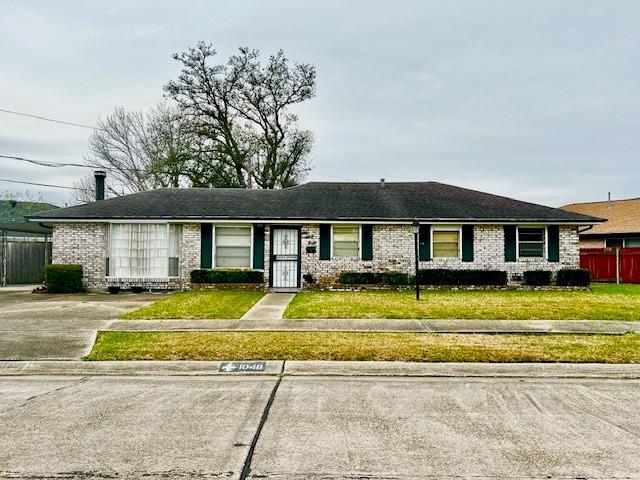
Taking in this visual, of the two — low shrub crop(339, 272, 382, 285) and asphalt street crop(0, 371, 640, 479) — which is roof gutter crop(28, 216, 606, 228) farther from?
asphalt street crop(0, 371, 640, 479)

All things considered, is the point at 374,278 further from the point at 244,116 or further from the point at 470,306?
the point at 244,116

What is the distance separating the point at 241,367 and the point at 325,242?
1106 cm

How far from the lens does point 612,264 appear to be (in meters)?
24.4

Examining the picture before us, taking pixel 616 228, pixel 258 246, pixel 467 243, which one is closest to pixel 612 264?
pixel 616 228

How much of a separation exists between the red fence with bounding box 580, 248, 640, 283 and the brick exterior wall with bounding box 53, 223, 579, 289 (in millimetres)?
8171

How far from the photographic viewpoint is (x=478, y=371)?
7.09 meters

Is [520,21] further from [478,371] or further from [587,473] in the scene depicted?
[587,473]

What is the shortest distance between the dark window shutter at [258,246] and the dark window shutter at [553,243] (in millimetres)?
11064

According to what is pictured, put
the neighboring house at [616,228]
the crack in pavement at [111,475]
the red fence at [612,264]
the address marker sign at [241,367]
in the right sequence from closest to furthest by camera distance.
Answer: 1. the crack in pavement at [111,475]
2. the address marker sign at [241,367]
3. the red fence at [612,264]
4. the neighboring house at [616,228]

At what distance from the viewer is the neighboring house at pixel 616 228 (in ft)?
88.1

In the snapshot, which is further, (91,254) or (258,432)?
(91,254)

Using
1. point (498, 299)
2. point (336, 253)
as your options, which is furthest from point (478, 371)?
point (336, 253)

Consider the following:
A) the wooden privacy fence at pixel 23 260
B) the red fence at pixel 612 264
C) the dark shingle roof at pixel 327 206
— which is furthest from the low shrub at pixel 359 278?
the wooden privacy fence at pixel 23 260

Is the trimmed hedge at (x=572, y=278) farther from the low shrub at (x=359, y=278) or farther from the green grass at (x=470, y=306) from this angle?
the low shrub at (x=359, y=278)
